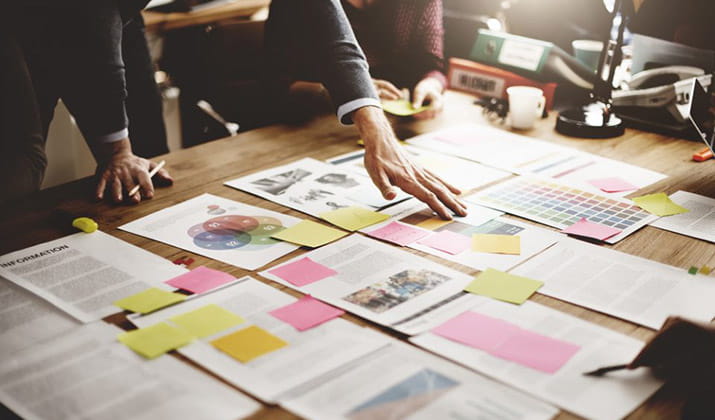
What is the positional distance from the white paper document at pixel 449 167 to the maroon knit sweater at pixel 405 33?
0.61 m

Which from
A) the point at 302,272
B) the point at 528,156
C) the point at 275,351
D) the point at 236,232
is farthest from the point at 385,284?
the point at 528,156

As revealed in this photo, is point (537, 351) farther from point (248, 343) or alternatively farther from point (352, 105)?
point (352, 105)

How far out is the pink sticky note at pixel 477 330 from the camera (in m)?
1.01

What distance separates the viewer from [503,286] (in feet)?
3.83

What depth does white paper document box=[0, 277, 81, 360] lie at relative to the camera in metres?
1.01

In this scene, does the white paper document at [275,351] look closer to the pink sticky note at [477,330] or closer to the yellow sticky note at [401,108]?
the pink sticky note at [477,330]

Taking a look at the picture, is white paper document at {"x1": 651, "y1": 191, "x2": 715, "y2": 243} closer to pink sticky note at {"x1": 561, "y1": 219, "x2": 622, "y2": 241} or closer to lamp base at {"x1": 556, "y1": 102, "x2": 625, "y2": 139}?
pink sticky note at {"x1": 561, "y1": 219, "x2": 622, "y2": 241}

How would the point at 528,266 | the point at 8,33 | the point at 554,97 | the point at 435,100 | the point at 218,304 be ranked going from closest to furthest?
the point at 218,304 → the point at 528,266 → the point at 8,33 → the point at 435,100 → the point at 554,97

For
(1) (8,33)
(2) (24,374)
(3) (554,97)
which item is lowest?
(2) (24,374)

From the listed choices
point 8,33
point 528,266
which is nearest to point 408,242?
point 528,266

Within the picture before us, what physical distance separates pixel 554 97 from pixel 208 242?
142cm

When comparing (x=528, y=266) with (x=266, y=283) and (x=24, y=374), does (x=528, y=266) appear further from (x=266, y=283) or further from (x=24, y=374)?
(x=24, y=374)

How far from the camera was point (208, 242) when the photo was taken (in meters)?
1.33

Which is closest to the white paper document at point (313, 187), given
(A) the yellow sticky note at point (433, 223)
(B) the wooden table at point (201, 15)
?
(A) the yellow sticky note at point (433, 223)
